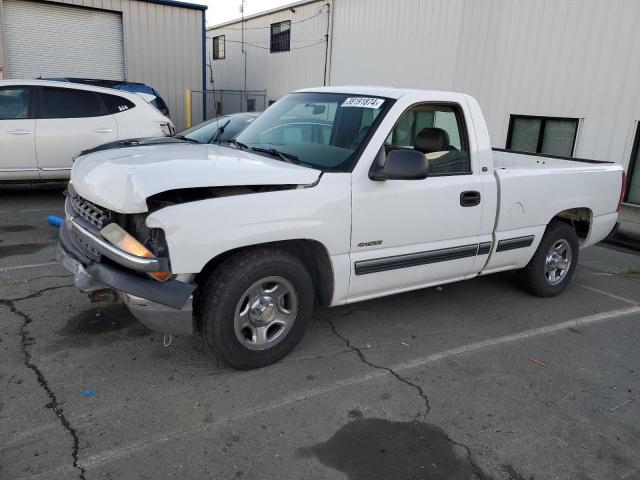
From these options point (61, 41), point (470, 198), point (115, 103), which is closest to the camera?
point (470, 198)

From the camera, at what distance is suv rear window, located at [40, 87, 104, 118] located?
314 inches

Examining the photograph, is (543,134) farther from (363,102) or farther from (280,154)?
(280,154)

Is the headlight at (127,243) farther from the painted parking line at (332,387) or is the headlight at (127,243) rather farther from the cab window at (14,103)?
the cab window at (14,103)

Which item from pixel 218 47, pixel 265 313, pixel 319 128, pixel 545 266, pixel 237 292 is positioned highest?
pixel 218 47

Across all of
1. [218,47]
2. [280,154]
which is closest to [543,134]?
[280,154]

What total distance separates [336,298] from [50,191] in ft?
24.6

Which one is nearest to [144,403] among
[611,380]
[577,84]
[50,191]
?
[611,380]

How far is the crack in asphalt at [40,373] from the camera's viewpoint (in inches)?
108

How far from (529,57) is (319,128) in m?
7.20

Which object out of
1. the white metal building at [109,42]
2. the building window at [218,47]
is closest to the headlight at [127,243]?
the white metal building at [109,42]

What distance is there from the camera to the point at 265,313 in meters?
3.53

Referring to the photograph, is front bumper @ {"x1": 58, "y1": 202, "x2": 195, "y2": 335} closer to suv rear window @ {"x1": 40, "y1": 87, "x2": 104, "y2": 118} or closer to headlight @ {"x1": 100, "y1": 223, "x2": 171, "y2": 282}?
headlight @ {"x1": 100, "y1": 223, "x2": 171, "y2": 282}

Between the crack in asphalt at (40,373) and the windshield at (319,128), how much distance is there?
2169mm

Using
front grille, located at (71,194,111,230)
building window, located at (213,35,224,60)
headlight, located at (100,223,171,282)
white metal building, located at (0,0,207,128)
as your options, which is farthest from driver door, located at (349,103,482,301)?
building window, located at (213,35,224,60)
